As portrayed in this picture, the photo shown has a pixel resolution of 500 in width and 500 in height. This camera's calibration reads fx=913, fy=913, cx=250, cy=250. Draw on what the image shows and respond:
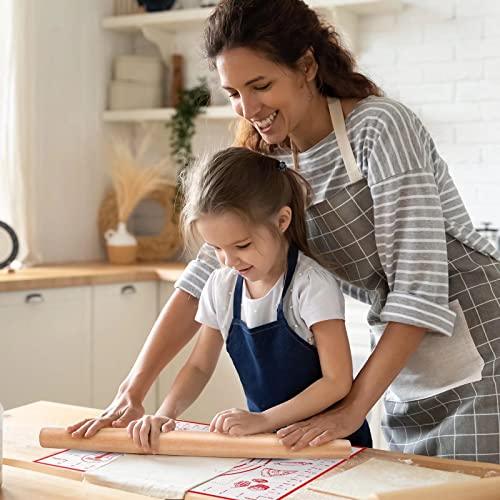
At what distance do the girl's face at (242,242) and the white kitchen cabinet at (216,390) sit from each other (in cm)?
194

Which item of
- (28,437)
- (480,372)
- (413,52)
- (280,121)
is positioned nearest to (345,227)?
(280,121)

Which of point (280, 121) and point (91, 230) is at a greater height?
point (280, 121)

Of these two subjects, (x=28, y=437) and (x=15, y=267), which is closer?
(x=28, y=437)

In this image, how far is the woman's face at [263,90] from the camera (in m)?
1.65

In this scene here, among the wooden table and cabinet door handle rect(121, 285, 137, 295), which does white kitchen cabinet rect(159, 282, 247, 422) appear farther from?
the wooden table

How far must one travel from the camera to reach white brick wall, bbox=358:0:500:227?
11.9 feet

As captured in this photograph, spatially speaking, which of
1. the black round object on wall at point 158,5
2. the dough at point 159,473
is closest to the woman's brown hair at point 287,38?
the dough at point 159,473

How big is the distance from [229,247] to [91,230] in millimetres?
2871

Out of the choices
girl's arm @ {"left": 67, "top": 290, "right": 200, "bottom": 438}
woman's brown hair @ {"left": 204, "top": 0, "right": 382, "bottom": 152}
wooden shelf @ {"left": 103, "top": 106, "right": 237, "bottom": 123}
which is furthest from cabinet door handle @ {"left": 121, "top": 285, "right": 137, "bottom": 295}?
woman's brown hair @ {"left": 204, "top": 0, "right": 382, "bottom": 152}

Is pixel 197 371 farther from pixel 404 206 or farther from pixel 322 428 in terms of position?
pixel 404 206

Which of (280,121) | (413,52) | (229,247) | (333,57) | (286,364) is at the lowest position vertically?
(286,364)

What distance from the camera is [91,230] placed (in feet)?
14.5

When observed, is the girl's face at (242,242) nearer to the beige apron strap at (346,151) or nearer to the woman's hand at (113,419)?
the beige apron strap at (346,151)

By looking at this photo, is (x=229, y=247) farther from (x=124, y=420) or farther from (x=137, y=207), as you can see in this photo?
(x=137, y=207)
